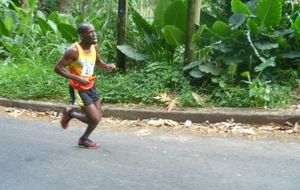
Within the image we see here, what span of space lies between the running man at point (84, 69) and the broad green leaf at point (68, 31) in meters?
3.79

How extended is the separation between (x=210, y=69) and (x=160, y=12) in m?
1.62

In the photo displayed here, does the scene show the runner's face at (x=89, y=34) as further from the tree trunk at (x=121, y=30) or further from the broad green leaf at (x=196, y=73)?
the tree trunk at (x=121, y=30)

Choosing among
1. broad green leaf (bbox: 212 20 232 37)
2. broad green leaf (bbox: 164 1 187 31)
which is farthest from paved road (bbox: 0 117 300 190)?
broad green leaf (bbox: 164 1 187 31)

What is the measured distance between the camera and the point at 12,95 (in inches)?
337

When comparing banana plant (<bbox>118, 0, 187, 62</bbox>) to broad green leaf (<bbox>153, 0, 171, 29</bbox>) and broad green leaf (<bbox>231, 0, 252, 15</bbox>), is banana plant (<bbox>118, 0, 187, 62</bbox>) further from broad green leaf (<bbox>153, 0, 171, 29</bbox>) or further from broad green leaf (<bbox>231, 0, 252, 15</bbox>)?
broad green leaf (<bbox>231, 0, 252, 15</bbox>)

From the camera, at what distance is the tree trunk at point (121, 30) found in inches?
333

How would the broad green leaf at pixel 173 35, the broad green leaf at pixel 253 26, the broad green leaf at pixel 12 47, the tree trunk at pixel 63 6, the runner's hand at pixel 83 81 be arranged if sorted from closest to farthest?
the runner's hand at pixel 83 81 → the broad green leaf at pixel 253 26 → the broad green leaf at pixel 173 35 → the broad green leaf at pixel 12 47 → the tree trunk at pixel 63 6

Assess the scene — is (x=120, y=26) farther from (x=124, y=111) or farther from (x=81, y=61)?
(x=81, y=61)

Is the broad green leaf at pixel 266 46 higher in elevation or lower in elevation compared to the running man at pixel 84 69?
higher

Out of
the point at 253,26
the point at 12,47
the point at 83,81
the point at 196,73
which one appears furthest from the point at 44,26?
the point at 83,81

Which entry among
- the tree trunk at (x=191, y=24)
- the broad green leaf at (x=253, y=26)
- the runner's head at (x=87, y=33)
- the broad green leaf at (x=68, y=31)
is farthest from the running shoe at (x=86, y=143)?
the broad green leaf at (x=68, y=31)

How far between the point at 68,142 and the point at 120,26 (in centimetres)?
292

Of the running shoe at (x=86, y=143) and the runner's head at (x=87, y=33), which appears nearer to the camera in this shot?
the runner's head at (x=87, y=33)

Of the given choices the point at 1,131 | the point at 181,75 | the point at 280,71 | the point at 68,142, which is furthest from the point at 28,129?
the point at 280,71
